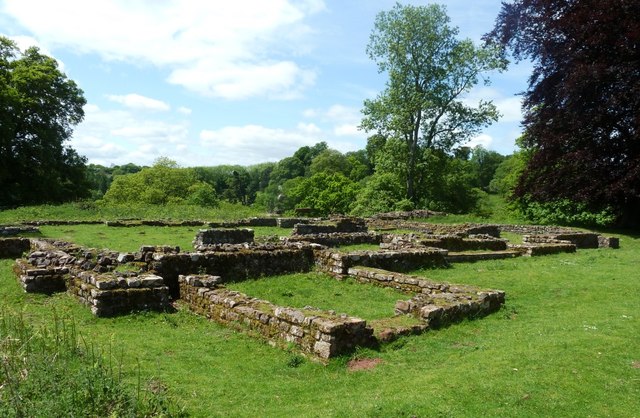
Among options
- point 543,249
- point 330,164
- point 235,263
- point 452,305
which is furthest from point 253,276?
point 330,164

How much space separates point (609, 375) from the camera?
6855 mm

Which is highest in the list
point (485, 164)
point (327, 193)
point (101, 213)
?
point (485, 164)

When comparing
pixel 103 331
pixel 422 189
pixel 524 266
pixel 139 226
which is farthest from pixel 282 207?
pixel 103 331

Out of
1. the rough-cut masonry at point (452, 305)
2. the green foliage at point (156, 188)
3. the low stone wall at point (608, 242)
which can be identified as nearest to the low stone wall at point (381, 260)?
the rough-cut masonry at point (452, 305)

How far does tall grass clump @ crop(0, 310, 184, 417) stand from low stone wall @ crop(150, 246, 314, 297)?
224 inches

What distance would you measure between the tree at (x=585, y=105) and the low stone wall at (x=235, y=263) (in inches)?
874

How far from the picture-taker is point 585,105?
3102 centimetres

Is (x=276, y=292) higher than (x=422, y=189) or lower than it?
lower

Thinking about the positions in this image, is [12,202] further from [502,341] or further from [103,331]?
[502,341]

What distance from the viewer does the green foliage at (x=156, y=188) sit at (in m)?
75.0

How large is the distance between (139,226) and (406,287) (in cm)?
2186

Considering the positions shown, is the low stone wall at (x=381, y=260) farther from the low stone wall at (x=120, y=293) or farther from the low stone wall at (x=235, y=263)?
the low stone wall at (x=120, y=293)

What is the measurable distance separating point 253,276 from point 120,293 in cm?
451

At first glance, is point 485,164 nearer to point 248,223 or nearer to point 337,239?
point 248,223
